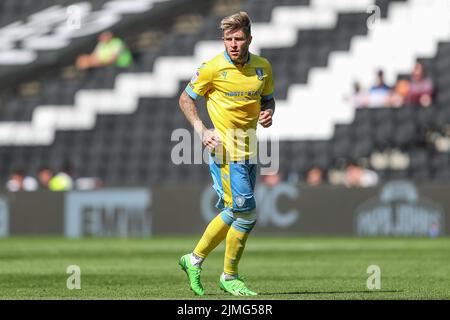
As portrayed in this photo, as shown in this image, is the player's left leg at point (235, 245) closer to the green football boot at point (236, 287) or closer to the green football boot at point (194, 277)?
the green football boot at point (236, 287)

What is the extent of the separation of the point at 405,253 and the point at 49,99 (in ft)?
45.4

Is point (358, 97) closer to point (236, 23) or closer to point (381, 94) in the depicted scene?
point (381, 94)

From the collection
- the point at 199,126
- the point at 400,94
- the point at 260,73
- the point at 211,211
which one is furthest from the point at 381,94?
the point at 199,126

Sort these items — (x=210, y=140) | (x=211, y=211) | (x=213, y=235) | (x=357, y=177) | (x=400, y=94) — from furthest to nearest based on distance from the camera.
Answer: (x=400, y=94)
(x=357, y=177)
(x=211, y=211)
(x=213, y=235)
(x=210, y=140)

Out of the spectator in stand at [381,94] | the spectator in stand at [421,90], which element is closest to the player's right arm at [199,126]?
the spectator in stand at [421,90]

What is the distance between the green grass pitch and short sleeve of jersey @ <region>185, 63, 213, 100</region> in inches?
64.5

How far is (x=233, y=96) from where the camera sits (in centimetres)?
971

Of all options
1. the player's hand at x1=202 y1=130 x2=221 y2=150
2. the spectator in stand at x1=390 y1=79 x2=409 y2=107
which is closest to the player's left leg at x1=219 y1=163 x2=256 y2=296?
the player's hand at x1=202 y1=130 x2=221 y2=150

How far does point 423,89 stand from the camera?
78.6 ft

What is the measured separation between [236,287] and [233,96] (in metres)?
1.53

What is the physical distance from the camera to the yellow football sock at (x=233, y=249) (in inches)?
384

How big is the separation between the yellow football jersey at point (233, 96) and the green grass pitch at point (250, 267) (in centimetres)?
122

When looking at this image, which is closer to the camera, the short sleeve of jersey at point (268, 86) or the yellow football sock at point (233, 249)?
the yellow football sock at point (233, 249)

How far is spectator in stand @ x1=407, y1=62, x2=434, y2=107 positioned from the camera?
78.5 feet
